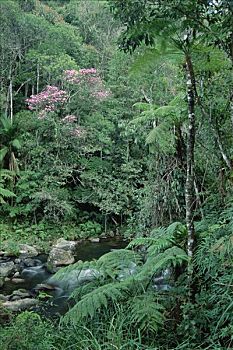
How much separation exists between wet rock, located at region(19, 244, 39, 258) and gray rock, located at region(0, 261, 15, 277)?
97cm

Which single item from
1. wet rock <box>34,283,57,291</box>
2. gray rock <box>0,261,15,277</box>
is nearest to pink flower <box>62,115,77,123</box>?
gray rock <box>0,261,15,277</box>

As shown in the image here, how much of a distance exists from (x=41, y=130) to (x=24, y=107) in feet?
7.83

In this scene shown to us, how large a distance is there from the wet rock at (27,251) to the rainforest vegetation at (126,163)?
11.3 inches

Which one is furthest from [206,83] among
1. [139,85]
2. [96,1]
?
[96,1]

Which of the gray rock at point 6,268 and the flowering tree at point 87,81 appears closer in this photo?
the gray rock at point 6,268

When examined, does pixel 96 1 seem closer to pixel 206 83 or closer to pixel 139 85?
pixel 139 85

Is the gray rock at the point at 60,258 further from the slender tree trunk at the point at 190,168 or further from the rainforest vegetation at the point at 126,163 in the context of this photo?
the slender tree trunk at the point at 190,168

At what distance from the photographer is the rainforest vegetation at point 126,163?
296 centimetres

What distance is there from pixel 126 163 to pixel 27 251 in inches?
168

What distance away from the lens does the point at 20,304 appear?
6660 millimetres

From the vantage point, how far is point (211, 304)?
9.64 ft

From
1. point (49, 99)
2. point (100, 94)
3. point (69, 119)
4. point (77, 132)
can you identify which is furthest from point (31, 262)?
point (100, 94)

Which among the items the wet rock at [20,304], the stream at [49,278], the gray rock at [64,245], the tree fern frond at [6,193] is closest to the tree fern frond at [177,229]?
the stream at [49,278]

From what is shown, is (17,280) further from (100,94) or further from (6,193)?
(100,94)
